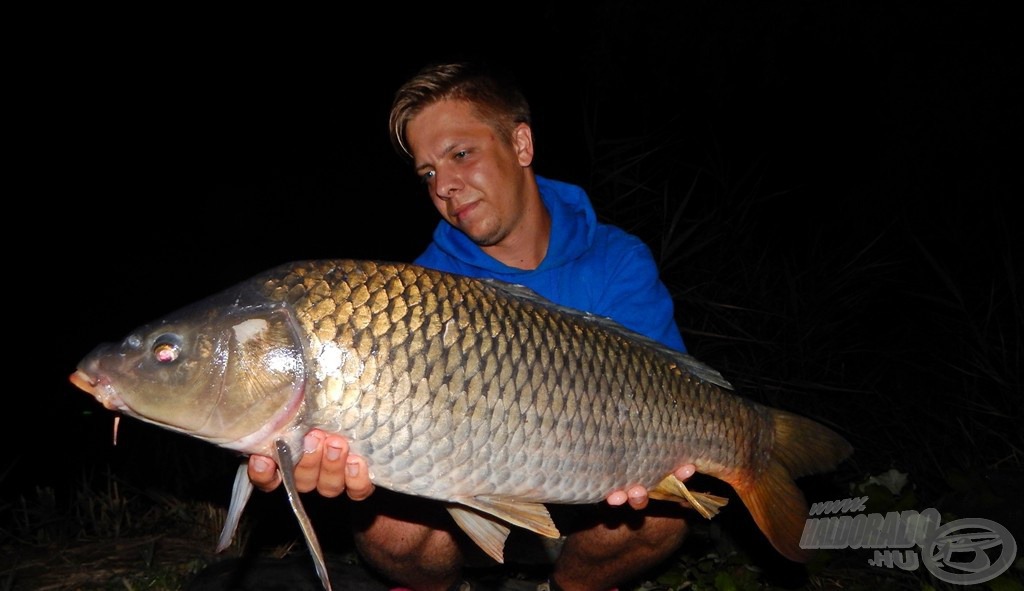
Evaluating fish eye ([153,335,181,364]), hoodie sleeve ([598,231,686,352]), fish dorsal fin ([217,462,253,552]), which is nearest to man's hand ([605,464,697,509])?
hoodie sleeve ([598,231,686,352])

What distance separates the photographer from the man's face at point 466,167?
2.06 meters

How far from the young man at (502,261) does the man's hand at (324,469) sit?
1.91ft

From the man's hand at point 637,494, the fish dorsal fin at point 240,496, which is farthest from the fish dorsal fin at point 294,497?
the man's hand at point 637,494

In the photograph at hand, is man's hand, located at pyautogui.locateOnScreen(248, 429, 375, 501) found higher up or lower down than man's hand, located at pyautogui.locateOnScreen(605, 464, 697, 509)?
higher up

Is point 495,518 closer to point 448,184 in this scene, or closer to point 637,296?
point 637,296

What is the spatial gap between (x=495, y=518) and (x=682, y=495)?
0.41 meters

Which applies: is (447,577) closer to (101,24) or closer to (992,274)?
(992,274)

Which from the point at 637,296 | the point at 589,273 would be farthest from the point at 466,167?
the point at 637,296

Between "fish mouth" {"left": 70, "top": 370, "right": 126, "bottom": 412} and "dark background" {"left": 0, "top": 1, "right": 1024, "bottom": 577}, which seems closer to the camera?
"fish mouth" {"left": 70, "top": 370, "right": 126, "bottom": 412}

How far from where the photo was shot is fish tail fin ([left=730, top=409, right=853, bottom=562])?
68.7 inches

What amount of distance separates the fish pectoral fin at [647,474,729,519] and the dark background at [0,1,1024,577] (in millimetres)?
1398

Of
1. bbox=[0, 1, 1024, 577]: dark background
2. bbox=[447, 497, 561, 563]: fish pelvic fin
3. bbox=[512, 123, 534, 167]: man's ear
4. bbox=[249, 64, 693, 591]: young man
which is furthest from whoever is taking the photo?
bbox=[0, 1, 1024, 577]: dark background

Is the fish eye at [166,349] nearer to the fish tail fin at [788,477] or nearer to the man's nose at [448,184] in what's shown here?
the man's nose at [448,184]

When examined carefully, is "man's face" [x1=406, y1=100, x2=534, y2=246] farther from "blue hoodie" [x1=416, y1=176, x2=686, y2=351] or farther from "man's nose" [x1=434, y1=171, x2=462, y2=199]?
"blue hoodie" [x1=416, y1=176, x2=686, y2=351]
